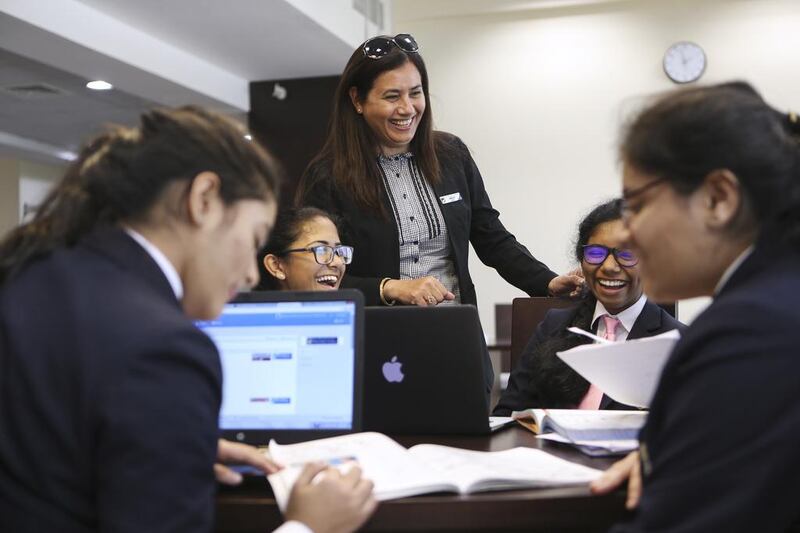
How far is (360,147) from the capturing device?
2.57 metres

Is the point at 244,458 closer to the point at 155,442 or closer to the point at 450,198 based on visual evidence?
the point at 155,442

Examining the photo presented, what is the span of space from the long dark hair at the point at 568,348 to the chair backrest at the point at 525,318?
5.4 inches

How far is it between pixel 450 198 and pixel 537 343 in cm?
48

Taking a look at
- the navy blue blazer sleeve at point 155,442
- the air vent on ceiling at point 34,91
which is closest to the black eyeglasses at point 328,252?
the navy blue blazer sleeve at point 155,442

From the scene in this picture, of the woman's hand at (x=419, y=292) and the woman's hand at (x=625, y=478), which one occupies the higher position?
the woman's hand at (x=419, y=292)

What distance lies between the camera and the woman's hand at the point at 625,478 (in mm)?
1186

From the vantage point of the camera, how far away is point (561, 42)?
662 cm

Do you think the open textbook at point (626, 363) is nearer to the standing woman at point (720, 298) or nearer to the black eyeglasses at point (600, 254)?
the standing woman at point (720, 298)

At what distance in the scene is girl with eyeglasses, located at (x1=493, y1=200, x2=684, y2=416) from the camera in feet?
7.32

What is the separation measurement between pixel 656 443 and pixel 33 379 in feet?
2.27

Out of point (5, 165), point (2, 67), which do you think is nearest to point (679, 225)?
point (2, 67)

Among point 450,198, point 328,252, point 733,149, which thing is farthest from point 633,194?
point 450,198

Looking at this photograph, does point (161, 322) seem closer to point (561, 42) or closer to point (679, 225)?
point (679, 225)

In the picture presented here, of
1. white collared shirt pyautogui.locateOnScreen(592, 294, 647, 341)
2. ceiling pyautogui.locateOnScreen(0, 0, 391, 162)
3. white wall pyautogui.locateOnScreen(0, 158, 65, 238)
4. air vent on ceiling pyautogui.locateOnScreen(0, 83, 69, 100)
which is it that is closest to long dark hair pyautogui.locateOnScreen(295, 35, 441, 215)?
white collared shirt pyautogui.locateOnScreen(592, 294, 647, 341)
